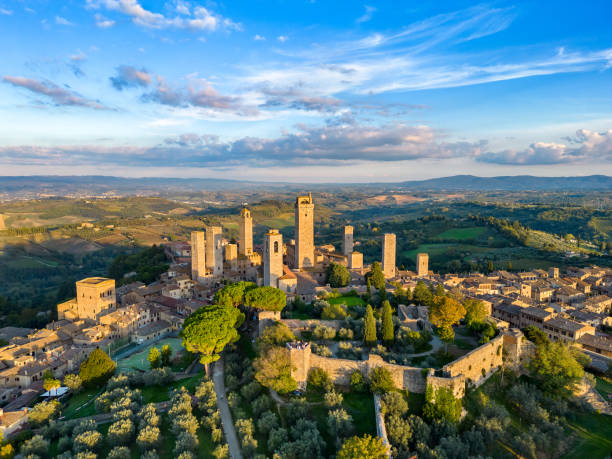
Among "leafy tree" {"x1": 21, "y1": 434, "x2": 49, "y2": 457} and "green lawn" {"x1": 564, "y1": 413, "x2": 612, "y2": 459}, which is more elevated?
"green lawn" {"x1": 564, "y1": 413, "x2": 612, "y2": 459}

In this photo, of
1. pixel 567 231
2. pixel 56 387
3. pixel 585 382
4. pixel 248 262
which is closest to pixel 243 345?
pixel 56 387

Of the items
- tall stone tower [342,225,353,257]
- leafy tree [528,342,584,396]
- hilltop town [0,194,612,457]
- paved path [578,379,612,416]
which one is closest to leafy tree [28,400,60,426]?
hilltop town [0,194,612,457]

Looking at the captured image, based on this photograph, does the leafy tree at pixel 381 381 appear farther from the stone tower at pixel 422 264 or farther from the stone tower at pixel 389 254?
the stone tower at pixel 422 264

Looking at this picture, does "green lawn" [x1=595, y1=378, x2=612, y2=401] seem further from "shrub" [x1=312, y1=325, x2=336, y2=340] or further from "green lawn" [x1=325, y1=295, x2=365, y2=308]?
"green lawn" [x1=325, y1=295, x2=365, y2=308]

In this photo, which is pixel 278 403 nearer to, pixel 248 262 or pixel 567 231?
pixel 248 262

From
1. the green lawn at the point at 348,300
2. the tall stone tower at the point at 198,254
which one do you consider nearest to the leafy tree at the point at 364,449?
the green lawn at the point at 348,300
